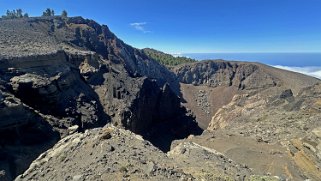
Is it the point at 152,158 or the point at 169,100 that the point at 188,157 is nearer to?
the point at 152,158

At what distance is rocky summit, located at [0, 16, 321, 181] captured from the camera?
12500 millimetres

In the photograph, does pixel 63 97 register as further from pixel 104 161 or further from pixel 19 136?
pixel 104 161

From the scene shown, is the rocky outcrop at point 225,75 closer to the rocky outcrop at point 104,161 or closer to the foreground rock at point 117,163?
the foreground rock at point 117,163

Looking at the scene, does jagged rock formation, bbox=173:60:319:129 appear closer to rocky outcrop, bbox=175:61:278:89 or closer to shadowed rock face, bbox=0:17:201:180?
rocky outcrop, bbox=175:61:278:89

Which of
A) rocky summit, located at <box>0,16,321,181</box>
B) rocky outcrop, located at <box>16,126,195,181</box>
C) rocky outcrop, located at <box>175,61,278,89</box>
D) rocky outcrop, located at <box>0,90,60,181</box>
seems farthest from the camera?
rocky outcrop, located at <box>175,61,278,89</box>

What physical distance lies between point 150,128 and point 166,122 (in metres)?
3.90

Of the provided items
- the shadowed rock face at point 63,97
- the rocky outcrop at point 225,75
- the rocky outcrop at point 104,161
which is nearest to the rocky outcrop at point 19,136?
the shadowed rock face at point 63,97

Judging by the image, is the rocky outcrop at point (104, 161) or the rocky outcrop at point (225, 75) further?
the rocky outcrop at point (225, 75)

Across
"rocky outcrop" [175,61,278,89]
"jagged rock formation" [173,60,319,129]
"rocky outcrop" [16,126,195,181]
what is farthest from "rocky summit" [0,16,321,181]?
"rocky outcrop" [175,61,278,89]

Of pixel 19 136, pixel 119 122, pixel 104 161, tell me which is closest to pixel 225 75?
pixel 119 122

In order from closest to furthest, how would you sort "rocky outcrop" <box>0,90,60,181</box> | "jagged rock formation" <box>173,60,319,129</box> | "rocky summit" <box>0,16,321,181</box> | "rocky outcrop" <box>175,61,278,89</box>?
"rocky summit" <box>0,16,321,181</box>, "rocky outcrop" <box>0,90,60,181</box>, "jagged rock formation" <box>173,60,319,129</box>, "rocky outcrop" <box>175,61,278,89</box>

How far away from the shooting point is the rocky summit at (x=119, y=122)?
12500 mm

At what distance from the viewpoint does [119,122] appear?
138 feet

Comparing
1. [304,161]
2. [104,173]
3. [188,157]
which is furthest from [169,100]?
[104,173]
